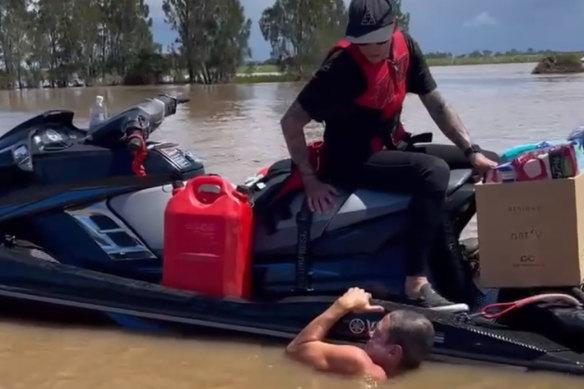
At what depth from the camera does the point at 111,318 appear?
436 cm

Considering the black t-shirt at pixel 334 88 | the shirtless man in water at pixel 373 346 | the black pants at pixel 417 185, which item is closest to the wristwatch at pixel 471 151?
the black pants at pixel 417 185

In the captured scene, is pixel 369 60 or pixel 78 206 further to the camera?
pixel 78 206

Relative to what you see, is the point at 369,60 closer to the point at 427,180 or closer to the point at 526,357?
the point at 427,180

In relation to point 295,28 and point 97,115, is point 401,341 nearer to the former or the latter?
point 97,115

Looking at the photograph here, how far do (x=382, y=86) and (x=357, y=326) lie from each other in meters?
1.02

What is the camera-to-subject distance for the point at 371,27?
3.83 m

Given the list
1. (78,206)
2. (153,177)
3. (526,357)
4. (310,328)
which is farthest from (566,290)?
(78,206)

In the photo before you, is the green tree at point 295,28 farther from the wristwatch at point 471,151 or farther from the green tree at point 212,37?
the wristwatch at point 471,151

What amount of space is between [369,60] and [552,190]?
923 millimetres

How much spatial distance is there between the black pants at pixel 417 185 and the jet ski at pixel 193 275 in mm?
72

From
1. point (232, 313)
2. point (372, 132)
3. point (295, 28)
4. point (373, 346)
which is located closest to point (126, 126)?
point (232, 313)

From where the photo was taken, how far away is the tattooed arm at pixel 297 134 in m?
3.99

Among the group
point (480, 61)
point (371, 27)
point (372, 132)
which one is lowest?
point (480, 61)

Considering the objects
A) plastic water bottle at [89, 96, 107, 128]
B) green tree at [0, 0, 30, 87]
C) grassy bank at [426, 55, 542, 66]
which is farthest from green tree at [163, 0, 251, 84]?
plastic water bottle at [89, 96, 107, 128]
